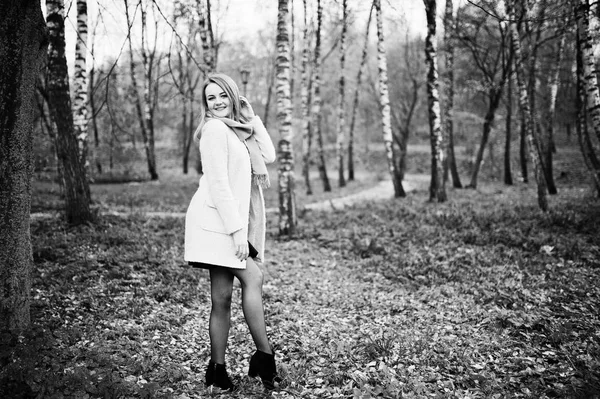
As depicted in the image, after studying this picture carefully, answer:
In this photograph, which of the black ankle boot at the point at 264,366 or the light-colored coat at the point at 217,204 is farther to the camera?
the black ankle boot at the point at 264,366

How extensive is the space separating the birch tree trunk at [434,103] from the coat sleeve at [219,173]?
11671 mm

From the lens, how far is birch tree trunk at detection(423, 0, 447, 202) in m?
12.9

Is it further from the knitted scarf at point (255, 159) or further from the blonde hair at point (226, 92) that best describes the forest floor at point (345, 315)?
the blonde hair at point (226, 92)

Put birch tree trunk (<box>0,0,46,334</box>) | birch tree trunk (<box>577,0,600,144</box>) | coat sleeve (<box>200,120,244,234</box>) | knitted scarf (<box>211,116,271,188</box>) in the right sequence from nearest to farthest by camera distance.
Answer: coat sleeve (<box>200,120,244,234</box>) < birch tree trunk (<box>0,0,46,334</box>) < knitted scarf (<box>211,116,271,188</box>) < birch tree trunk (<box>577,0,600,144</box>)

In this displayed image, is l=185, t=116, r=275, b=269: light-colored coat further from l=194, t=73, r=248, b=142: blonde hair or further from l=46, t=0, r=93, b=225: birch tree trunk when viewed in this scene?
l=46, t=0, r=93, b=225: birch tree trunk

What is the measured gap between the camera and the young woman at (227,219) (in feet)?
9.82

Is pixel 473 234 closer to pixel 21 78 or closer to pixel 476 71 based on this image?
pixel 21 78

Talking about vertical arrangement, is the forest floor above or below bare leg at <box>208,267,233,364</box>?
below

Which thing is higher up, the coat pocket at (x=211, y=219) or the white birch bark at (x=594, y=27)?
the white birch bark at (x=594, y=27)

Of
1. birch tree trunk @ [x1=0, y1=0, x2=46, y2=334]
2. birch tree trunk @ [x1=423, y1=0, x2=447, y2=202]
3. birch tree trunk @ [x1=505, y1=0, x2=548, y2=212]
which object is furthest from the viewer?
birch tree trunk @ [x1=423, y1=0, x2=447, y2=202]

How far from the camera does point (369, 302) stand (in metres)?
5.80

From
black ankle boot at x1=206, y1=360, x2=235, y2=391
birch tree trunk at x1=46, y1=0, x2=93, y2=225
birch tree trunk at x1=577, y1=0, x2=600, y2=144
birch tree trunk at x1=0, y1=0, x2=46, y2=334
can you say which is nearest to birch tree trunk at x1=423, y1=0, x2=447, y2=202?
birch tree trunk at x1=577, y1=0, x2=600, y2=144

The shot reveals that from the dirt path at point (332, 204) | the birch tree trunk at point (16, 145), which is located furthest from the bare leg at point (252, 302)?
the dirt path at point (332, 204)

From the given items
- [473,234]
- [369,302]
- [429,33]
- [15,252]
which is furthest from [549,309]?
[429,33]
